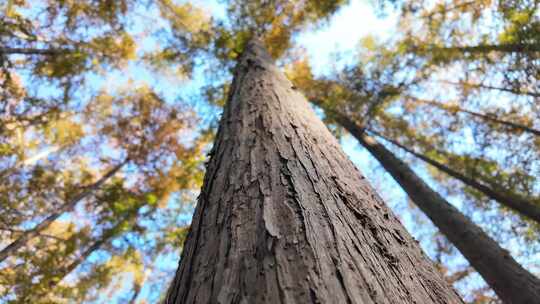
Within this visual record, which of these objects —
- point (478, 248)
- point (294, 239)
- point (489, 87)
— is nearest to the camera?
point (294, 239)

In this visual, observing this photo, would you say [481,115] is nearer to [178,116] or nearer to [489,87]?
[489,87]

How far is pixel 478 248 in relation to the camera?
13.9ft

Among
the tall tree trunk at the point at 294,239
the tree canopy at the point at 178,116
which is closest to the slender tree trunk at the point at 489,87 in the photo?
the tree canopy at the point at 178,116

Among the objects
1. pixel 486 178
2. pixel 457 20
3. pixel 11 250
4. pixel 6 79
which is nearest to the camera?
pixel 11 250

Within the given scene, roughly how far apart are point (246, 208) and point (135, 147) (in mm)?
10750

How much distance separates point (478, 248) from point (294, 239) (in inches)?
174

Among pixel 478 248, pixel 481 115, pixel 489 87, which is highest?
pixel 489 87

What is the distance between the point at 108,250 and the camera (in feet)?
31.1

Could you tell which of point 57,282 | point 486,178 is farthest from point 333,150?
point 57,282

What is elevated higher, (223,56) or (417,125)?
(223,56)

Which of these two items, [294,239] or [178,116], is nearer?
[294,239]

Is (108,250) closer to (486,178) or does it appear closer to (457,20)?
(486,178)

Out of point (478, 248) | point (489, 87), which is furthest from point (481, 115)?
point (478, 248)

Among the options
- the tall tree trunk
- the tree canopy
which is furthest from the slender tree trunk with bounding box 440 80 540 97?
the tall tree trunk
